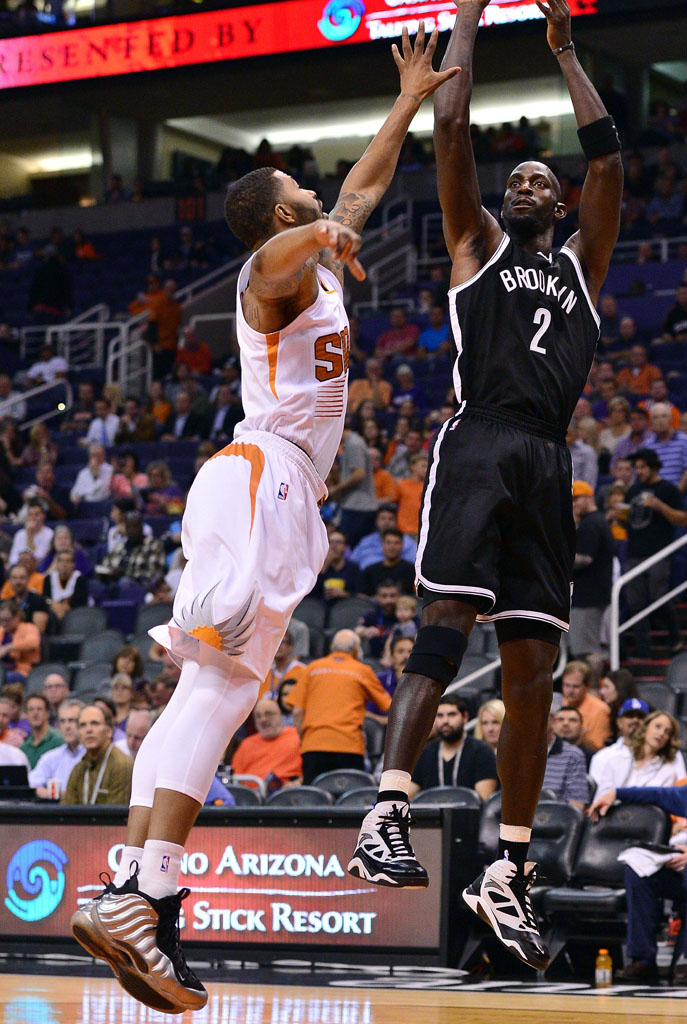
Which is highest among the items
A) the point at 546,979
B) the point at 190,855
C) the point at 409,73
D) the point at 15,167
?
the point at 15,167

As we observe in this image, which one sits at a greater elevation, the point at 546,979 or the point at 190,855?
the point at 190,855

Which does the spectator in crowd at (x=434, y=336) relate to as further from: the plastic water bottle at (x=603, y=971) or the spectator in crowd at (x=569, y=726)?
the plastic water bottle at (x=603, y=971)

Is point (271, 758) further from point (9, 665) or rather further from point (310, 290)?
point (310, 290)

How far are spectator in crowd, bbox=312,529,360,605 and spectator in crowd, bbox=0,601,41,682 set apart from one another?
9.27ft

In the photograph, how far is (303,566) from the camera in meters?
4.62

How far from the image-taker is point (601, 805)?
9344 mm

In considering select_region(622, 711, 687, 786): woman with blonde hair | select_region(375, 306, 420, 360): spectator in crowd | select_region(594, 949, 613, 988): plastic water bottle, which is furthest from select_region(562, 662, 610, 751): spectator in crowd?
A: select_region(375, 306, 420, 360): spectator in crowd

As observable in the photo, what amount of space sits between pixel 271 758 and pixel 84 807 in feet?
6.88

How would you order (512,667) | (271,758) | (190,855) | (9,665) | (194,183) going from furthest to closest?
(194,183), (9,665), (271,758), (190,855), (512,667)

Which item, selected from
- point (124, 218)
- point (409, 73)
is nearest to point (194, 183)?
point (124, 218)

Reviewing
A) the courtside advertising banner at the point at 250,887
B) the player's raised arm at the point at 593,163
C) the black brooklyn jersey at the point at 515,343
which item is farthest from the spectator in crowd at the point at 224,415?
the black brooklyn jersey at the point at 515,343

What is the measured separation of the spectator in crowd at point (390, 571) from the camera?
1330 cm

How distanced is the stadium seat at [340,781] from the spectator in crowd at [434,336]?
8997 mm

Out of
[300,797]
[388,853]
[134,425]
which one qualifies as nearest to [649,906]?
[300,797]
